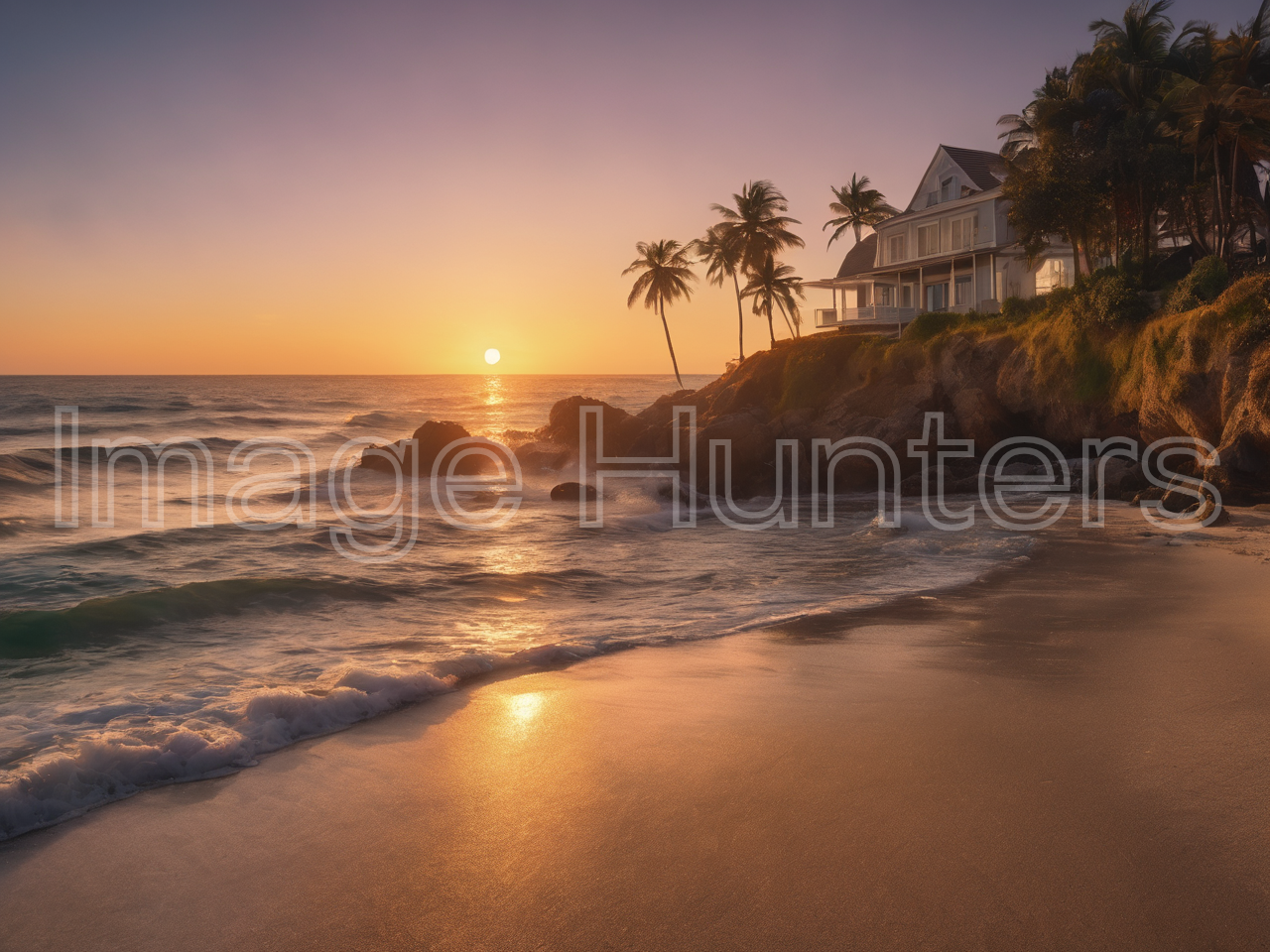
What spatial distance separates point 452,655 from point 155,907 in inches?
168

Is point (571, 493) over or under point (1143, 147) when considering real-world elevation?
under

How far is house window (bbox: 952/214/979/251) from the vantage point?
1435 inches

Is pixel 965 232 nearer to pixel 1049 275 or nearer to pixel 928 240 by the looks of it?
pixel 928 240

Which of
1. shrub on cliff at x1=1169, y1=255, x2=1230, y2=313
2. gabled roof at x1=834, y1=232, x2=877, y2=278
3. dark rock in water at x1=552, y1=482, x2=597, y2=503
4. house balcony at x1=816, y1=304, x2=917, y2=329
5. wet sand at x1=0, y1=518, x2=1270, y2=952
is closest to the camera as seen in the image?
wet sand at x1=0, y1=518, x2=1270, y2=952

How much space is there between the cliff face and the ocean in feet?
19.2

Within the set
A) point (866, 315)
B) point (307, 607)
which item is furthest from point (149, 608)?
point (866, 315)

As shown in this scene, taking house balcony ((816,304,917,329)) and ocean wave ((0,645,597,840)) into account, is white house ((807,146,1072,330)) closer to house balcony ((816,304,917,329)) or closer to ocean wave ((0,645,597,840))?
house balcony ((816,304,917,329))

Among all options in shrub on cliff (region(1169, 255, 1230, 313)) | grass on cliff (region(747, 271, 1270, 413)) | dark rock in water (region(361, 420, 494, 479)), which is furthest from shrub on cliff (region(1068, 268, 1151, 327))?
dark rock in water (region(361, 420, 494, 479))

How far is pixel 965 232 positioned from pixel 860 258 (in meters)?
11.5

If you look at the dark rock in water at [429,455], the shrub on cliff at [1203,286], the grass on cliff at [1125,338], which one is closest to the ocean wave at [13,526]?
the dark rock in water at [429,455]

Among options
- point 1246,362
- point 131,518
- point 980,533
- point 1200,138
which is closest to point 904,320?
point 1200,138

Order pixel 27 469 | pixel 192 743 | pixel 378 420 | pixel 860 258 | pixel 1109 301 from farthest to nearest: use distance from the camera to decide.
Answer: pixel 378 420, pixel 860 258, pixel 27 469, pixel 1109 301, pixel 192 743

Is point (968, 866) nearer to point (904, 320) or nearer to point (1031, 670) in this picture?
point (1031, 670)

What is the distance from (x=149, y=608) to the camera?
33.3 ft
